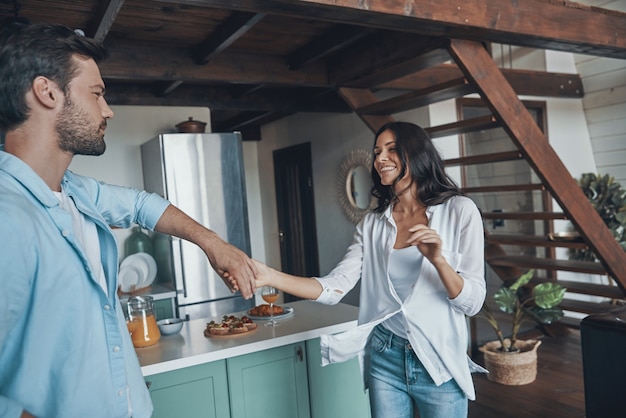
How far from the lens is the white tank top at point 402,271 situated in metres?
1.81

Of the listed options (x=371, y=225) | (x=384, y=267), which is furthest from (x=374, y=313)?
(x=371, y=225)

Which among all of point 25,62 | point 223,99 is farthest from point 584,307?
point 25,62

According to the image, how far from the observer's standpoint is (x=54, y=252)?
42.0 inches

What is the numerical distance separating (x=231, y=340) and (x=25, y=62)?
150 cm

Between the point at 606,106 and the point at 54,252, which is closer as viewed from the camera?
the point at 54,252

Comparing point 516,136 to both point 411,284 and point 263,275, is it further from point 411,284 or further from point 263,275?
point 263,275

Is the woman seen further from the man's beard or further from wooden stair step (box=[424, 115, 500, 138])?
wooden stair step (box=[424, 115, 500, 138])

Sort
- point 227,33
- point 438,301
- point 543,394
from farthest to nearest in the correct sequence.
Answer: point 543,394
point 227,33
point 438,301

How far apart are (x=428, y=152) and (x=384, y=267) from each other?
44cm

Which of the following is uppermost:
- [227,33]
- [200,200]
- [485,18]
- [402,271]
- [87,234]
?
[227,33]

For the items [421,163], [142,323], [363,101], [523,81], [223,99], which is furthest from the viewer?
[523,81]

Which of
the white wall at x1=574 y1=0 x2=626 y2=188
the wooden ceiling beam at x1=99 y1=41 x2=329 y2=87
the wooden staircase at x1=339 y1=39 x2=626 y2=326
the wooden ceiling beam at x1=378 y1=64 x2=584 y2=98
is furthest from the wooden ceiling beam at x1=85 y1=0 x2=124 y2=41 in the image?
the white wall at x1=574 y1=0 x2=626 y2=188

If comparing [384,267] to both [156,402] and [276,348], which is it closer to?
[276,348]

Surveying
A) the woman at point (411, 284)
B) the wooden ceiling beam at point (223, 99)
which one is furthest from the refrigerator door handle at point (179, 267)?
the woman at point (411, 284)
